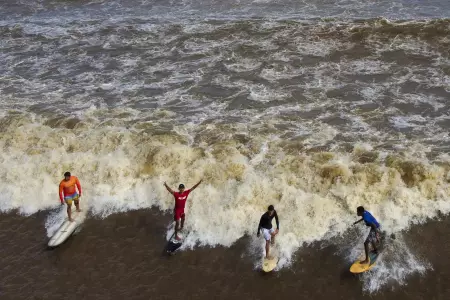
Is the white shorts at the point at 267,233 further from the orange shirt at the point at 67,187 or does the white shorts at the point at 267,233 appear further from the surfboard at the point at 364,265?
the orange shirt at the point at 67,187

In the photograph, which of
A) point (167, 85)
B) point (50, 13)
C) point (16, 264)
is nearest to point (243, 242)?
point (16, 264)

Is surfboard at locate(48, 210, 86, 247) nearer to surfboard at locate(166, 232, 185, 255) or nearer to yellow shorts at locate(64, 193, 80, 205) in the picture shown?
yellow shorts at locate(64, 193, 80, 205)

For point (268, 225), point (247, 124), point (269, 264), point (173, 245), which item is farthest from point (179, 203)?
point (247, 124)

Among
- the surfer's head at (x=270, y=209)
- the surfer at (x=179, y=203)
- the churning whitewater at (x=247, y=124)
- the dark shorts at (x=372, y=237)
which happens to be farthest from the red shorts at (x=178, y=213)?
the dark shorts at (x=372, y=237)

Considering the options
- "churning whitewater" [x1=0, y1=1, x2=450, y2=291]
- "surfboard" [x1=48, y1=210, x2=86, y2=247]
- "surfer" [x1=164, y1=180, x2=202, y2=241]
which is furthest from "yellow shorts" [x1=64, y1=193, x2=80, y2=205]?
"surfer" [x1=164, y1=180, x2=202, y2=241]

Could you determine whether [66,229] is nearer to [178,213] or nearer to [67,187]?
[67,187]

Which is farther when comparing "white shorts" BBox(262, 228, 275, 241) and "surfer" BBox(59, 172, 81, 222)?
"surfer" BBox(59, 172, 81, 222)

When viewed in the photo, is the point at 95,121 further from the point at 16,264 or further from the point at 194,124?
the point at 16,264
